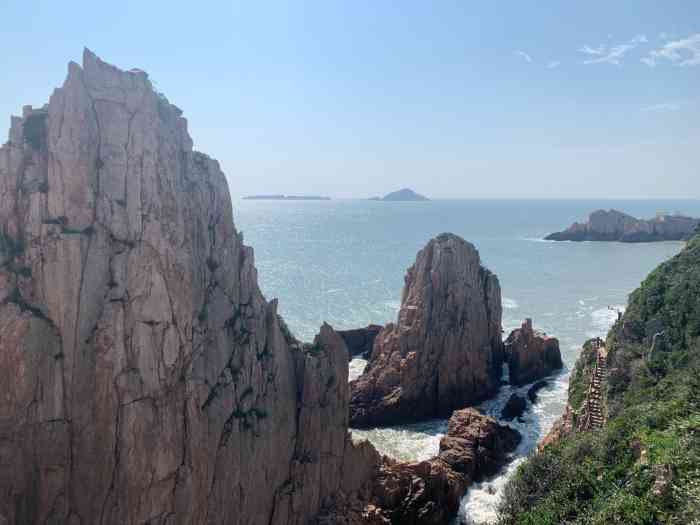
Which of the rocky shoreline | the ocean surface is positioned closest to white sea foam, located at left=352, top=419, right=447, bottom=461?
the ocean surface

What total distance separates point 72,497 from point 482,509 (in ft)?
63.1

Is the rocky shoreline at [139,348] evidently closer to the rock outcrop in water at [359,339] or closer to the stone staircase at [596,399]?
the stone staircase at [596,399]

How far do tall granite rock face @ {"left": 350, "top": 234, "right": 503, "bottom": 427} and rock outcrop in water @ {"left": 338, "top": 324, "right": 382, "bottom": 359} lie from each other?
7.26 metres

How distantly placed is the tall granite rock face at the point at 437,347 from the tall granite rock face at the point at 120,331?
19062mm

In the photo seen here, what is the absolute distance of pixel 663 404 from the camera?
24.6 metres

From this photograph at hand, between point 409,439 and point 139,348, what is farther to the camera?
point 409,439

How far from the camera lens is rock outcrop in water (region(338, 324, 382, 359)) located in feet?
177

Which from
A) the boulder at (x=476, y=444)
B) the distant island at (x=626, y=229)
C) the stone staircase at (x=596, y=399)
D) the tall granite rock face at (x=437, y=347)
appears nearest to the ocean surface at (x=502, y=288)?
the boulder at (x=476, y=444)

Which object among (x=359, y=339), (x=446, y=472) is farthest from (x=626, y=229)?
(x=446, y=472)

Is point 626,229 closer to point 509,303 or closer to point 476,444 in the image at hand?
point 509,303

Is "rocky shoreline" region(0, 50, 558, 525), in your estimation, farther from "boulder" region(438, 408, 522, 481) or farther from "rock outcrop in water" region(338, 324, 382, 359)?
"rock outcrop in water" region(338, 324, 382, 359)

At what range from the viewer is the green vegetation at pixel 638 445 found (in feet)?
56.8

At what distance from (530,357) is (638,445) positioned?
26.4 meters

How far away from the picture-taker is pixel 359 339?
54.7 m
